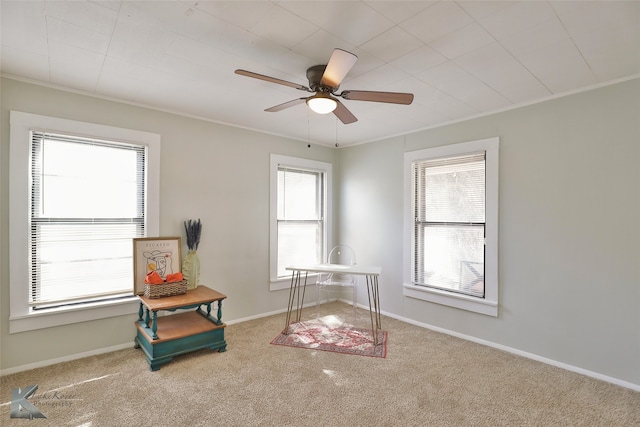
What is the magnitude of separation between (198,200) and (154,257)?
0.77 meters

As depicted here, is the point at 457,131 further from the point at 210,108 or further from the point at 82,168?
the point at 82,168

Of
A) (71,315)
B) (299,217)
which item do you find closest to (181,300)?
(71,315)

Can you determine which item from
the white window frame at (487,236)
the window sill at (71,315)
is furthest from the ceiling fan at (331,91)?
the window sill at (71,315)

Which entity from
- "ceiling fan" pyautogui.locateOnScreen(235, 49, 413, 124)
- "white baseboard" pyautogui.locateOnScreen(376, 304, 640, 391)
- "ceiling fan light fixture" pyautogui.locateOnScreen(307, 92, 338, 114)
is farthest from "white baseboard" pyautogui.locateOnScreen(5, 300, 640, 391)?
"ceiling fan light fixture" pyautogui.locateOnScreen(307, 92, 338, 114)

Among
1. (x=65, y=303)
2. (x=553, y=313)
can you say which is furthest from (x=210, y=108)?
(x=553, y=313)

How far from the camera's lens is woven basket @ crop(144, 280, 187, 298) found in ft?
9.62

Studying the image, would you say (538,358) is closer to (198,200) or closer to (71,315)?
(198,200)

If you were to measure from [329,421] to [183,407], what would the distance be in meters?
1.02

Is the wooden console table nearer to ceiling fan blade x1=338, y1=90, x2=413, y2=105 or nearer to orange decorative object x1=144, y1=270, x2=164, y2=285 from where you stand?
orange decorative object x1=144, y1=270, x2=164, y2=285

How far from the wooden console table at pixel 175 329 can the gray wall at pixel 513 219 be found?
323 millimetres

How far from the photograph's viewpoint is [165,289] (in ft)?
9.86

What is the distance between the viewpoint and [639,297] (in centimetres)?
245

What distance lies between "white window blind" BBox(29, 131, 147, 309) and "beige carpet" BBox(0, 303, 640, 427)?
682 millimetres

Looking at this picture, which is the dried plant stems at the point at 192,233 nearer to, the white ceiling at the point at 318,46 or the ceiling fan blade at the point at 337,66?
the white ceiling at the point at 318,46
